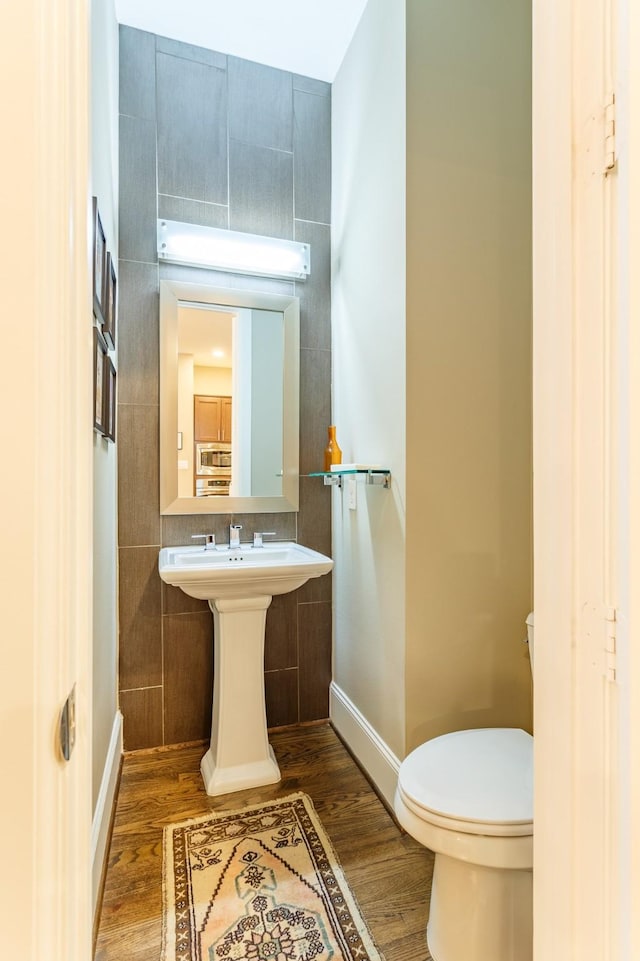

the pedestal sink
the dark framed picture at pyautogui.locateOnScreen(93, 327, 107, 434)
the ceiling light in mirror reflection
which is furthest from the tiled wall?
the dark framed picture at pyautogui.locateOnScreen(93, 327, 107, 434)

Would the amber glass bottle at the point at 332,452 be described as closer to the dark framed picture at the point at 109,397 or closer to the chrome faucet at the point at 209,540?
the chrome faucet at the point at 209,540

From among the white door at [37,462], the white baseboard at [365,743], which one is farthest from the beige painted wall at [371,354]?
the white door at [37,462]

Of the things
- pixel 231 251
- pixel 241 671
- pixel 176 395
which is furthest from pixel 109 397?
pixel 241 671

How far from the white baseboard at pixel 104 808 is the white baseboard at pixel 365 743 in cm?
95

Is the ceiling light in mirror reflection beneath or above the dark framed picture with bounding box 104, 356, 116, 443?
above

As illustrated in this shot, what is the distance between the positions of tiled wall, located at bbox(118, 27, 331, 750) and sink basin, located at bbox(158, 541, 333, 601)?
20cm

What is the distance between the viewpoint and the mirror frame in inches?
89.0

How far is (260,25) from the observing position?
219 centimetres

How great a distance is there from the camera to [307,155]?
250 cm

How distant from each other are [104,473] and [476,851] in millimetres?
1521

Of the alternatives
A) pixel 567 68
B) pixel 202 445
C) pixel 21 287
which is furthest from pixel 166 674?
pixel 567 68

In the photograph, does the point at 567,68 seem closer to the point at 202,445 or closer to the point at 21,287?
the point at 21,287

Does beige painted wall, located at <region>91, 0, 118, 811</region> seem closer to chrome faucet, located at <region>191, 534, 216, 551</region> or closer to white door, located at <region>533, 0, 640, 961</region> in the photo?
chrome faucet, located at <region>191, 534, 216, 551</region>

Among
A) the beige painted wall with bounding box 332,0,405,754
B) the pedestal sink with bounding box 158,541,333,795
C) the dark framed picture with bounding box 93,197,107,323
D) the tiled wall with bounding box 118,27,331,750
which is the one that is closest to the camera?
the dark framed picture with bounding box 93,197,107,323
